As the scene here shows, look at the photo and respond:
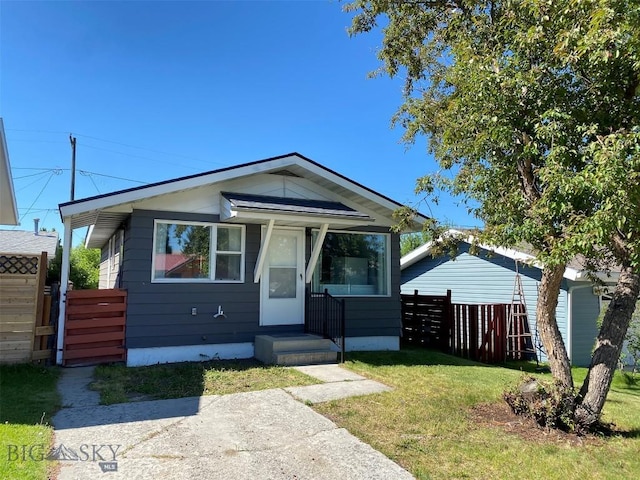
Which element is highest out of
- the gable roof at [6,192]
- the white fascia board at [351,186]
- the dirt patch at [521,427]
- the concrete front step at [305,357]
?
the white fascia board at [351,186]

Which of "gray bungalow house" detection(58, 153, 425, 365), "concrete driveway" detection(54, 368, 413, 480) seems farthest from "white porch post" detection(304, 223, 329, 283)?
"concrete driveway" detection(54, 368, 413, 480)

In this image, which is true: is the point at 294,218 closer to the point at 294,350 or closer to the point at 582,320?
the point at 294,350

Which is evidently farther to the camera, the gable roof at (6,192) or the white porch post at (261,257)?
the white porch post at (261,257)

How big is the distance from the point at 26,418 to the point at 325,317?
5.11 metres

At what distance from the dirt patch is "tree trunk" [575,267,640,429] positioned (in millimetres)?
246

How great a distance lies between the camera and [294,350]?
25.7 ft

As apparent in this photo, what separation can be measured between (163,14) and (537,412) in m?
10.5

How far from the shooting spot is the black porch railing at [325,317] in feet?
26.9

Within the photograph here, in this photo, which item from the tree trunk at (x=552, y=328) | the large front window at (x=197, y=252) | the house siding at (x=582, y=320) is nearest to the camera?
the tree trunk at (x=552, y=328)

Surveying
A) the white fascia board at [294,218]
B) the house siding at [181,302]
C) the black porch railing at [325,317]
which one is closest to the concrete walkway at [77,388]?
the house siding at [181,302]

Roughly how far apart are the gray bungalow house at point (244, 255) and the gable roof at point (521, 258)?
176 cm

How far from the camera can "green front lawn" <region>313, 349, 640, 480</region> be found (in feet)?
11.9

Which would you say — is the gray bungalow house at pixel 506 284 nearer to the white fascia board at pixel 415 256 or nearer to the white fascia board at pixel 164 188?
the white fascia board at pixel 415 256

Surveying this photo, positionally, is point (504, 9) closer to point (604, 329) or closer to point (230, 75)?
point (604, 329)
